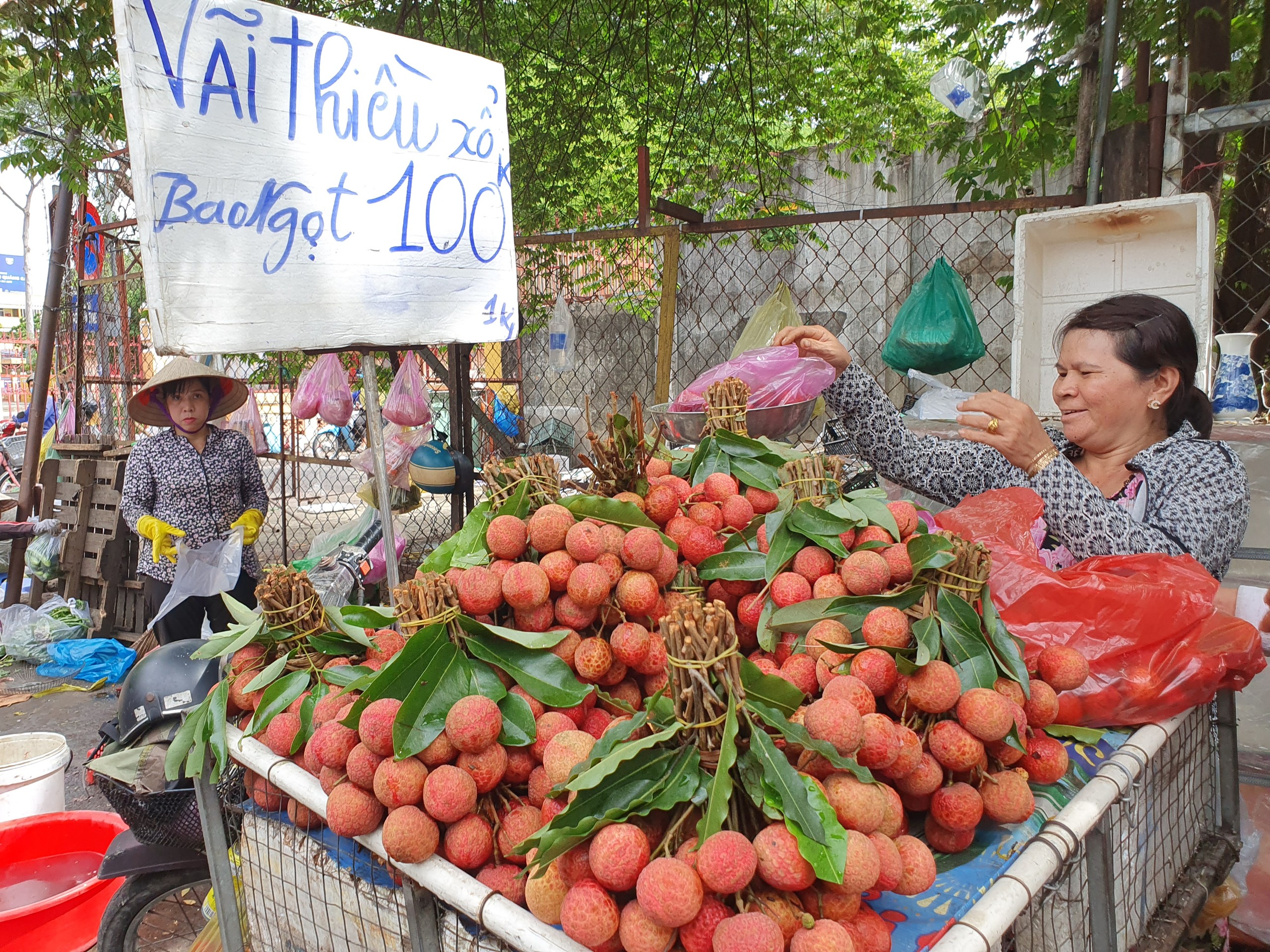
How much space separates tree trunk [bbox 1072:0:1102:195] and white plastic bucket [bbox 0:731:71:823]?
4310 millimetres

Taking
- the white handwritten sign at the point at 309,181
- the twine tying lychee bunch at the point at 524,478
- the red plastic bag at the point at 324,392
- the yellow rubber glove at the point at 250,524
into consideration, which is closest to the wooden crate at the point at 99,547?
the red plastic bag at the point at 324,392

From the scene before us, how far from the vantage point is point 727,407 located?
171 centimetres

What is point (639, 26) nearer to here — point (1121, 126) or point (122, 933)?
point (1121, 126)

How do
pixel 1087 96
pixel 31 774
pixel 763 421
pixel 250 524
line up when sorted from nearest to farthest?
pixel 763 421, pixel 31 774, pixel 1087 96, pixel 250 524

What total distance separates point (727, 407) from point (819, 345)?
0.64m

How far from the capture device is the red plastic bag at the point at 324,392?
4922 mm

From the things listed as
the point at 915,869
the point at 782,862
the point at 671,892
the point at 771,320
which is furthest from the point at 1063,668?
the point at 771,320

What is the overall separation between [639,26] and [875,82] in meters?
2.09

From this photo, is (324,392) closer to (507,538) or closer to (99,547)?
(99,547)

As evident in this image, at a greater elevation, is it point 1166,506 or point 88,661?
point 1166,506

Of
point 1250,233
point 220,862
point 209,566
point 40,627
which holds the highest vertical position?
point 1250,233

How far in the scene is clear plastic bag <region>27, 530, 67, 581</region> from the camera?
5.27 m

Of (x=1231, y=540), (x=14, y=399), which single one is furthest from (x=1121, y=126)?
(x=14, y=399)

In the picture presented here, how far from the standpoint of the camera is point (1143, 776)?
4.49 ft
